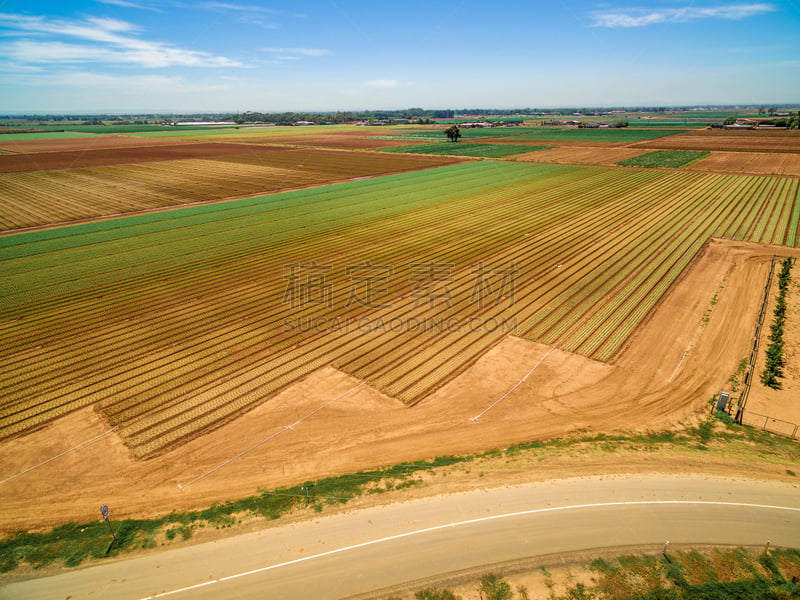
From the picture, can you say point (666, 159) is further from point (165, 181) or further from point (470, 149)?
point (165, 181)

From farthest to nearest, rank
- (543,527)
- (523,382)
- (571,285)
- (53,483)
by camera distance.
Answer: (571,285) < (523,382) < (53,483) < (543,527)

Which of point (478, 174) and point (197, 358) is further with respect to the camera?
point (478, 174)

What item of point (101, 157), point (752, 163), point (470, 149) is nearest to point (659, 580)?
point (752, 163)

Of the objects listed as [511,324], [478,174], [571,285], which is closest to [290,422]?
[511,324]

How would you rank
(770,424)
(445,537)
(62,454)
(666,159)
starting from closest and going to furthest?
1. (445,537)
2. (62,454)
3. (770,424)
4. (666,159)

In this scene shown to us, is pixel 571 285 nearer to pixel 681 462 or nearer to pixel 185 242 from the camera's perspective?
pixel 681 462

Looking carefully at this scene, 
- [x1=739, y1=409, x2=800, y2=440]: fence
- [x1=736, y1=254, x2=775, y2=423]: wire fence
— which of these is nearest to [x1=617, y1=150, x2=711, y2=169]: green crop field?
[x1=736, y1=254, x2=775, y2=423]: wire fence

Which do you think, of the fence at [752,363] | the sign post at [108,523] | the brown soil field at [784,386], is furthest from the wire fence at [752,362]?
Result: the sign post at [108,523]
